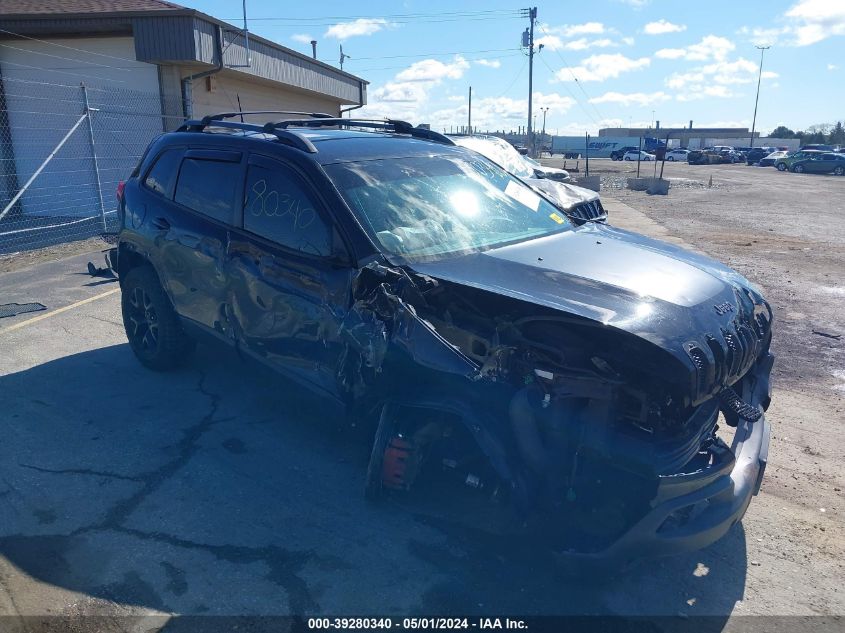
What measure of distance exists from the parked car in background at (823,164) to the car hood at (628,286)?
45827 millimetres

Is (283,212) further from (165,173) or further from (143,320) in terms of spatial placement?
(143,320)

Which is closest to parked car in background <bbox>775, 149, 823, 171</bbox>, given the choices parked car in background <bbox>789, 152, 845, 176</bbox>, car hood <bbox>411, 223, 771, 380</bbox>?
parked car in background <bbox>789, 152, 845, 176</bbox>

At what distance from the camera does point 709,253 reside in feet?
38.3

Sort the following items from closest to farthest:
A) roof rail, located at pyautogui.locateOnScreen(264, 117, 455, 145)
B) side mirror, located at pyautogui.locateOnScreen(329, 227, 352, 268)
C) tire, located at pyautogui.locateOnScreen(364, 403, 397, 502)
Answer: tire, located at pyautogui.locateOnScreen(364, 403, 397, 502)
side mirror, located at pyautogui.locateOnScreen(329, 227, 352, 268)
roof rail, located at pyautogui.locateOnScreen(264, 117, 455, 145)

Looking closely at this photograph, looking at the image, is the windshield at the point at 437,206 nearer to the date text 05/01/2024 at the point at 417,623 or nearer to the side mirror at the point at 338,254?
the side mirror at the point at 338,254

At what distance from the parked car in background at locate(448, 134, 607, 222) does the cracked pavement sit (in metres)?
4.90

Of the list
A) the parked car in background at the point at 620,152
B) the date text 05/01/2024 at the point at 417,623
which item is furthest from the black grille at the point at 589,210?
the parked car in background at the point at 620,152

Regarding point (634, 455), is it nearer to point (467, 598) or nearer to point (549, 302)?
point (549, 302)

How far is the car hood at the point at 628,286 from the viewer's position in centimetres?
296

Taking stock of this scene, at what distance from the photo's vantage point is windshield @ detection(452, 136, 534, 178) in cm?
1123

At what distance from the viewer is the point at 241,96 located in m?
17.4

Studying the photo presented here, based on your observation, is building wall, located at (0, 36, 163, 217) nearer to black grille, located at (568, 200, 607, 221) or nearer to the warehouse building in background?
the warehouse building in background

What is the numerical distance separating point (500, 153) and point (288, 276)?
27.8 ft

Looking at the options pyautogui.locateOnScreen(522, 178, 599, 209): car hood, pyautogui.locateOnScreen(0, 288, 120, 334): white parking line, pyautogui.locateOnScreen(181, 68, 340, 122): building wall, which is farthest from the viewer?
pyautogui.locateOnScreen(181, 68, 340, 122): building wall
